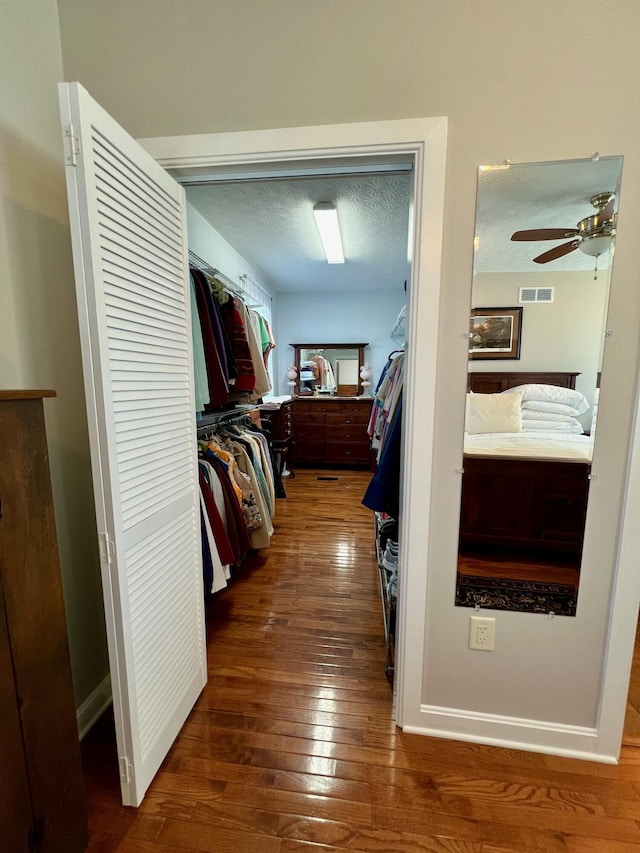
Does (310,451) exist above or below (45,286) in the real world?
below

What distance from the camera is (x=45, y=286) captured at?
1.12m

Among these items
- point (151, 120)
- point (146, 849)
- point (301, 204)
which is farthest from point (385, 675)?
point (301, 204)

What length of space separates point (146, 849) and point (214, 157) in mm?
2134

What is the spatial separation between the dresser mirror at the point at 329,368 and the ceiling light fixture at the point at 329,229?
1490mm

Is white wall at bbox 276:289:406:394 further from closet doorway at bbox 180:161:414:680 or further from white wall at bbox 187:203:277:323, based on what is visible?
white wall at bbox 187:203:277:323

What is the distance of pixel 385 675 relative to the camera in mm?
1555

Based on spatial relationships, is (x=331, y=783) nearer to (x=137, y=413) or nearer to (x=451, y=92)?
(x=137, y=413)

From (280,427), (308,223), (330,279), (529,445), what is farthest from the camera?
(330,279)

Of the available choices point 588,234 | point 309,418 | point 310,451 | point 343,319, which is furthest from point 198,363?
point 343,319

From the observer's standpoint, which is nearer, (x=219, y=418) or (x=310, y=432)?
(x=219, y=418)

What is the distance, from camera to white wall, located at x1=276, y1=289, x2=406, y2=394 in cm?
496

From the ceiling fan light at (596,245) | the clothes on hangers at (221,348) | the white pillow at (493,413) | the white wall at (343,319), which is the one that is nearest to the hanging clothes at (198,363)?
the clothes on hangers at (221,348)

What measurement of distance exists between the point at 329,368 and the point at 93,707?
4387 mm

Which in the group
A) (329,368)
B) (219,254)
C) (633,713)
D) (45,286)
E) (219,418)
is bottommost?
(633,713)
